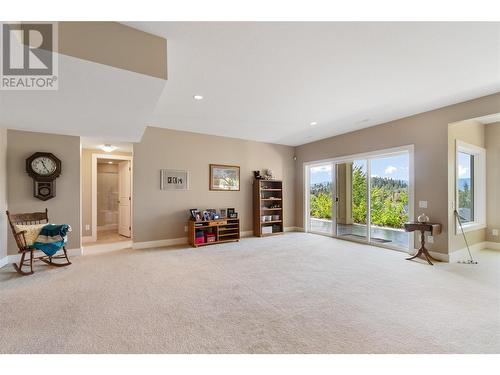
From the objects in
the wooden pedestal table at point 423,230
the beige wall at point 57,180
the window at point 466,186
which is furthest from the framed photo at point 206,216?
the window at point 466,186

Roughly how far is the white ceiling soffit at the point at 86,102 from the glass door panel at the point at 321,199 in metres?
4.62

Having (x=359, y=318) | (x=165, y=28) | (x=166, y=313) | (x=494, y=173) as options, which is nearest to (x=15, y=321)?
(x=166, y=313)

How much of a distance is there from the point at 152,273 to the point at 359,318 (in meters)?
2.64

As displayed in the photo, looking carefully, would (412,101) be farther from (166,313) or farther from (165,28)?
(166,313)

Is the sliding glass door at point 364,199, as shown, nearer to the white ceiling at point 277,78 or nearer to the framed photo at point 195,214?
the white ceiling at point 277,78

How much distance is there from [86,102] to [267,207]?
473cm

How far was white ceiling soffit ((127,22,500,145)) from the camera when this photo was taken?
207 centimetres

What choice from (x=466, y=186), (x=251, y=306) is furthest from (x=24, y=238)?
(x=466, y=186)

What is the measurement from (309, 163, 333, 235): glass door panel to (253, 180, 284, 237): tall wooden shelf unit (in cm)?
95

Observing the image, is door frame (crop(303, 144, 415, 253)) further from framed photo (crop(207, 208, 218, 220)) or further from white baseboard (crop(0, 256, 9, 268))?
white baseboard (crop(0, 256, 9, 268))

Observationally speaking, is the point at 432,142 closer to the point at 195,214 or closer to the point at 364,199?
the point at 364,199

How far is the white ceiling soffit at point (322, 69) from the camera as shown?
81.4 inches

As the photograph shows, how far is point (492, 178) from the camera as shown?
4617mm

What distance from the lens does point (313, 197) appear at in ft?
22.2
